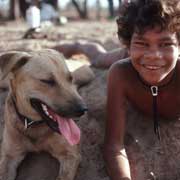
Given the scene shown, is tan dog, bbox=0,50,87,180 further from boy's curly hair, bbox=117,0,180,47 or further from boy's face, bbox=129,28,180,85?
boy's curly hair, bbox=117,0,180,47

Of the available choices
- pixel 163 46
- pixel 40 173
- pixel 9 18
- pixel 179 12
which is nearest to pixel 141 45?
pixel 163 46

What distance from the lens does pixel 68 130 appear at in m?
3.41

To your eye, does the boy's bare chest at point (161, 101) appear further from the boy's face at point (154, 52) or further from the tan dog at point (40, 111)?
the tan dog at point (40, 111)

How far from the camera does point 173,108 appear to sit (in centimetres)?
378

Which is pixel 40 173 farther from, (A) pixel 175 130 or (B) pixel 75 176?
(A) pixel 175 130

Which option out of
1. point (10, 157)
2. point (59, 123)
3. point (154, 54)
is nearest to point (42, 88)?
point (59, 123)

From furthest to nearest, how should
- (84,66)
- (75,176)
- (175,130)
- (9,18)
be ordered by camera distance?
(9,18) → (84,66) → (175,130) → (75,176)

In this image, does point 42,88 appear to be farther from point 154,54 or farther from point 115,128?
point 154,54

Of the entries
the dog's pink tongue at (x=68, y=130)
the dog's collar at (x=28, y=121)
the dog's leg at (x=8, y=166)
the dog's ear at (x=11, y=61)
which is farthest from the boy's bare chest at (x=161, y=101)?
the dog's leg at (x=8, y=166)

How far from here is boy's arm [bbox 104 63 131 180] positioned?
11.2ft

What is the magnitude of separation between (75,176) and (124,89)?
0.71 m

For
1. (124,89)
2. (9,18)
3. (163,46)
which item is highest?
(163,46)

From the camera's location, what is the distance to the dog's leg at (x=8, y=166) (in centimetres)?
364

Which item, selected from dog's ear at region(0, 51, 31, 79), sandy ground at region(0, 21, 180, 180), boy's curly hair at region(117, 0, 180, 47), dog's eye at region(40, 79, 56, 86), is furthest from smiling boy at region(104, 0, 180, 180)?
dog's ear at region(0, 51, 31, 79)
